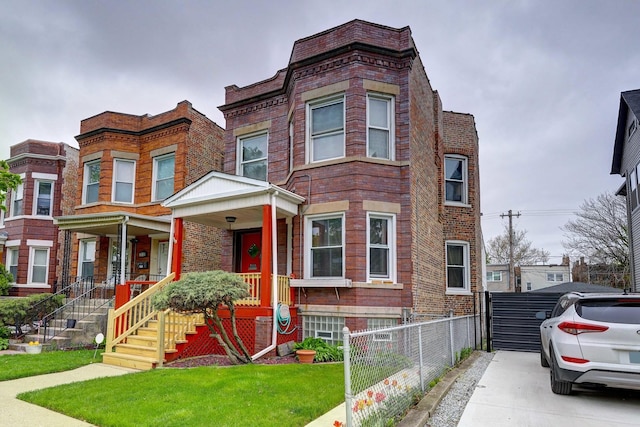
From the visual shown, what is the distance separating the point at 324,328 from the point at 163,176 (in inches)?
362

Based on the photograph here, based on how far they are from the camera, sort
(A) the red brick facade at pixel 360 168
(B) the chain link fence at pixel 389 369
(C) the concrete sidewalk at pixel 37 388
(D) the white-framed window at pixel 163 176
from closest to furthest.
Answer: (B) the chain link fence at pixel 389 369 < (C) the concrete sidewalk at pixel 37 388 < (A) the red brick facade at pixel 360 168 < (D) the white-framed window at pixel 163 176

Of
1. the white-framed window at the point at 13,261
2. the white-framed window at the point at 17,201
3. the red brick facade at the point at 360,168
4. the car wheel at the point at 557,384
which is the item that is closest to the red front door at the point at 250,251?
the red brick facade at the point at 360,168

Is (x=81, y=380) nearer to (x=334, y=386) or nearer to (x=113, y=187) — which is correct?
(x=334, y=386)

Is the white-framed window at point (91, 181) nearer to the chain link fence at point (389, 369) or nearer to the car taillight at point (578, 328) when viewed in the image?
the chain link fence at point (389, 369)

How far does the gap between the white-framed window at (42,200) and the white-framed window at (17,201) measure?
667mm

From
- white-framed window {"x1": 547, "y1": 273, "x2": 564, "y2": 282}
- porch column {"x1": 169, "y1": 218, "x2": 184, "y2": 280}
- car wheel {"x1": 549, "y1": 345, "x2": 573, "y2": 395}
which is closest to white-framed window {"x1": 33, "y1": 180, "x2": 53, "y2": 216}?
porch column {"x1": 169, "y1": 218, "x2": 184, "y2": 280}

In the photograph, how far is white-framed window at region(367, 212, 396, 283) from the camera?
10234 mm

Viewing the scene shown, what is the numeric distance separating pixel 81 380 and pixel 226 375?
2.60 meters

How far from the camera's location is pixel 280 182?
1223 centimetres

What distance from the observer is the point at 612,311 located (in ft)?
18.7

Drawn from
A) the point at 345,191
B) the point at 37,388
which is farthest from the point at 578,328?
the point at 37,388

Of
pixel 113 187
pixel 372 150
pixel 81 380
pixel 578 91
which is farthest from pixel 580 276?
pixel 81 380

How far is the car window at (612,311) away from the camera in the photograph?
5.57m

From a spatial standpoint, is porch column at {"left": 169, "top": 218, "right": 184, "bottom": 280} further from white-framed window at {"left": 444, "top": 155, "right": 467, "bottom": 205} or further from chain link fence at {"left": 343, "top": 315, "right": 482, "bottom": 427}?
white-framed window at {"left": 444, "top": 155, "right": 467, "bottom": 205}
